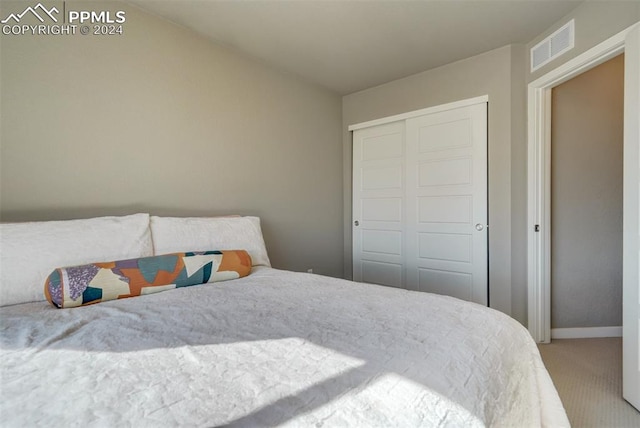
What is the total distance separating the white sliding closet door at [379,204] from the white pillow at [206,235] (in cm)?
157

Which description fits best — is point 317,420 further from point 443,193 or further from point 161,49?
point 443,193

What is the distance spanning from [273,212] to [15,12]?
6.59ft

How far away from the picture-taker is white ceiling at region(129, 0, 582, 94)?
82.0 inches

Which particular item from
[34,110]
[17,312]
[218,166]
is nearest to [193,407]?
[17,312]

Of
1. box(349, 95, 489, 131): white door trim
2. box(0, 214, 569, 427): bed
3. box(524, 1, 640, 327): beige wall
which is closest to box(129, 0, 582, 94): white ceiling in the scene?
box(524, 1, 640, 327): beige wall

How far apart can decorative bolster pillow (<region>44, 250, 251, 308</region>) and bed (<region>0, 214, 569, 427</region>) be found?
8 centimetres

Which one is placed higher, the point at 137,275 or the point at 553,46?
the point at 553,46

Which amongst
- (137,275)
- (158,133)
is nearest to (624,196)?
(137,275)

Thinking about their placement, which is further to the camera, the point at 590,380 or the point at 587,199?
the point at 587,199

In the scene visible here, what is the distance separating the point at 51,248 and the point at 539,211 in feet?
10.3

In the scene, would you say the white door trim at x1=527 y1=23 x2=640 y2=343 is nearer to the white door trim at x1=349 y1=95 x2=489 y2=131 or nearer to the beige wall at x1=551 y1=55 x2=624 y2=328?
the beige wall at x1=551 y1=55 x2=624 y2=328

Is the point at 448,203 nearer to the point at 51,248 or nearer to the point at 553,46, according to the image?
the point at 553,46

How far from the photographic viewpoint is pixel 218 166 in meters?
2.52

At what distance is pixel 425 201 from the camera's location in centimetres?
312
